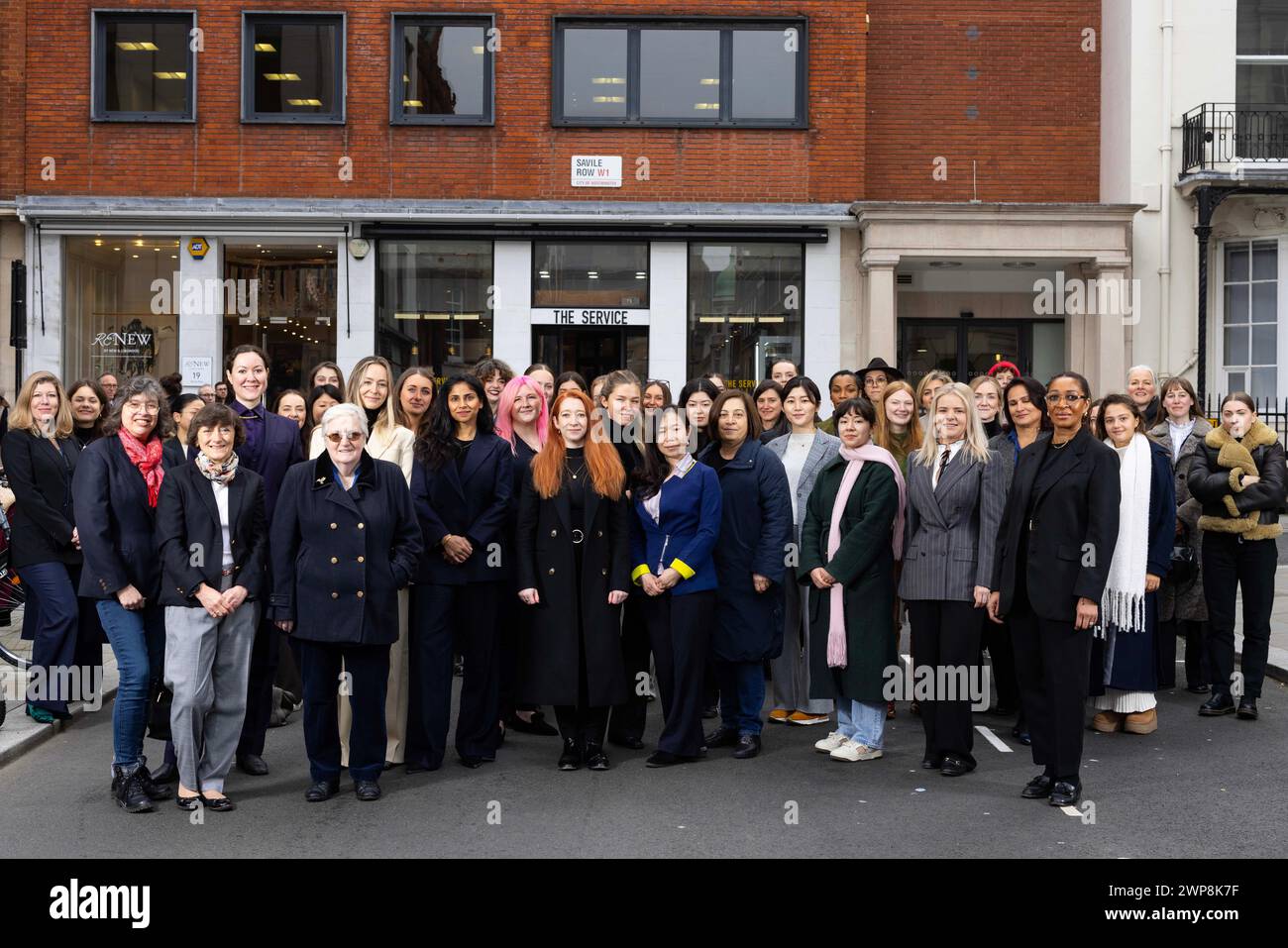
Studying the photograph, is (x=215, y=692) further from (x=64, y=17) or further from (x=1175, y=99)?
(x=1175, y=99)

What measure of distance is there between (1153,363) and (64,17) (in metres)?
17.3

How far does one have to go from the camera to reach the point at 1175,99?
2078 cm

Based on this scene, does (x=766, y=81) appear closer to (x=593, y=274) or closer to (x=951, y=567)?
(x=593, y=274)

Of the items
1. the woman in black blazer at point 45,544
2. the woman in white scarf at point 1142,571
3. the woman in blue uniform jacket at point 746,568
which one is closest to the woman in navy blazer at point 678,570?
the woman in blue uniform jacket at point 746,568

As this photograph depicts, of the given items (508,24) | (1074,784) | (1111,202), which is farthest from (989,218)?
(1074,784)

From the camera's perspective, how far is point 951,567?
7613 millimetres

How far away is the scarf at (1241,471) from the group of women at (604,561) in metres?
0.02

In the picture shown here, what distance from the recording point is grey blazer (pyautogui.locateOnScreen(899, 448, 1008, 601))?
24.6ft

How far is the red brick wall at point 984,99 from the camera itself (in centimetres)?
2147

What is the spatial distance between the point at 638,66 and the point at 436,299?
4.62 m

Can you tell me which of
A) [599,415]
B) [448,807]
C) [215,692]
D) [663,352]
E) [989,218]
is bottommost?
[448,807]

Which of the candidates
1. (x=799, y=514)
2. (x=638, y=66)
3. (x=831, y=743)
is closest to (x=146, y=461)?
(x=799, y=514)

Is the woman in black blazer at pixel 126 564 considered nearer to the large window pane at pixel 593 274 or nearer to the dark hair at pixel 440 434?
the dark hair at pixel 440 434

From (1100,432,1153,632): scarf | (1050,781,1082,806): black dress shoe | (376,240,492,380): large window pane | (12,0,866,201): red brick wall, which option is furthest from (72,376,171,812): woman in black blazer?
(12,0,866,201): red brick wall
